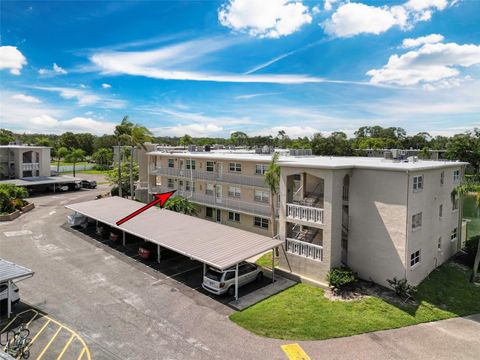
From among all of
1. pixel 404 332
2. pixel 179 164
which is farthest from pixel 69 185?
pixel 404 332

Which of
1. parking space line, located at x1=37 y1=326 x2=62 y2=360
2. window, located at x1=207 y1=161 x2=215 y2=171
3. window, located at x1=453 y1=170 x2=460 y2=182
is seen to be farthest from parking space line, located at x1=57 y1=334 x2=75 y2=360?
window, located at x1=453 y1=170 x2=460 y2=182

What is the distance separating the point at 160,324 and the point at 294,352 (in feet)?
23.4

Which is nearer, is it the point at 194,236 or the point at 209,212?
the point at 194,236

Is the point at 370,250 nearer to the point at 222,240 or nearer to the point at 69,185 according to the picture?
the point at 222,240

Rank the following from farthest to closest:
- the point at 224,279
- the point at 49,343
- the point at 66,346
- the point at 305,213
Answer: the point at 305,213, the point at 224,279, the point at 49,343, the point at 66,346

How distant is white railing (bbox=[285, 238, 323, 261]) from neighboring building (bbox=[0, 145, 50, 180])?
2242 inches

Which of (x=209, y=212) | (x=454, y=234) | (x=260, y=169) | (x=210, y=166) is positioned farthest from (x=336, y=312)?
(x=210, y=166)

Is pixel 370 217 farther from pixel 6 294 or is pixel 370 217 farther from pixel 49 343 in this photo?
pixel 6 294

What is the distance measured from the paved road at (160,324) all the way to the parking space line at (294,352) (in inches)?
12.5

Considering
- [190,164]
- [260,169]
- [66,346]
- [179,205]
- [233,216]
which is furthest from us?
[190,164]

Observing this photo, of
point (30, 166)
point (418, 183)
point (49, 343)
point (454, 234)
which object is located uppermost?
point (30, 166)

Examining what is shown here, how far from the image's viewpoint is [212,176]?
117ft

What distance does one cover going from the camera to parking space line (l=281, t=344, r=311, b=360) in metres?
15.2

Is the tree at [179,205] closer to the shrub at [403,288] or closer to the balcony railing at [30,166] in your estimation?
the shrub at [403,288]
